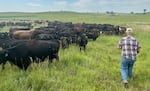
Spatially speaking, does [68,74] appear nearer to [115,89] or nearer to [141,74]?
[115,89]

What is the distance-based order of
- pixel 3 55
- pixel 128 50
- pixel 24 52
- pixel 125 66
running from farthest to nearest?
pixel 24 52, pixel 3 55, pixel 125 66, pixel 128 50

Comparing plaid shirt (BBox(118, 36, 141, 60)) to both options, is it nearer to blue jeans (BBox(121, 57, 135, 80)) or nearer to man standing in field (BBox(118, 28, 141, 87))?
man standing in field (BBox(118, 28, 141, 87))

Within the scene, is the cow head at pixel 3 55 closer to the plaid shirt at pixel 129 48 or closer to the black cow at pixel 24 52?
the black cow at pixel 24 52

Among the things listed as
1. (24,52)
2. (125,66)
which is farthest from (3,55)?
(125,66)

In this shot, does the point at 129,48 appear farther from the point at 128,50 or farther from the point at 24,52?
the point at 24,52

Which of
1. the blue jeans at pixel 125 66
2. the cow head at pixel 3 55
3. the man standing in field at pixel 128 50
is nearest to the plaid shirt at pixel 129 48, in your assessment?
the man standing in field at pixel 128 50

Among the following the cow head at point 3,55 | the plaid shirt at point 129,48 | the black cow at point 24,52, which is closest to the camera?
the plaid shirt at point 129,48

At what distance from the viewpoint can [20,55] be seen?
10773mm

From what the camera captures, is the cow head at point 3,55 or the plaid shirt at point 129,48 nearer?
the plaid shirt at point 129,48

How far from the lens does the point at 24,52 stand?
35.5ft

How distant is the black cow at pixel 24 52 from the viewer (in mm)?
10581

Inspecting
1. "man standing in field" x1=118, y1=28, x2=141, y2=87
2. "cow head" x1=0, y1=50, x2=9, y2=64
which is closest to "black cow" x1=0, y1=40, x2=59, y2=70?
"cow head" x1=0, y1=50, x2=9, y2=64

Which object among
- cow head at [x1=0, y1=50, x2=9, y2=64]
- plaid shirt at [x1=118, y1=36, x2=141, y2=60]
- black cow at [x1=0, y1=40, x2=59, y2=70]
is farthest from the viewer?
black cow at [x1=0, y1=40, x2=59, y2=70]

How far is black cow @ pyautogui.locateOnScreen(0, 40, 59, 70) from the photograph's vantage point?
10.6 m
